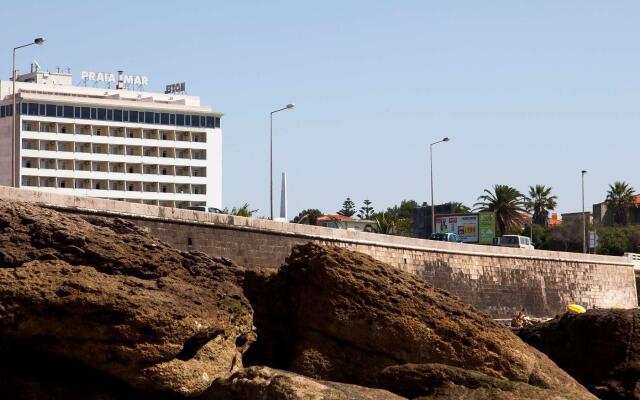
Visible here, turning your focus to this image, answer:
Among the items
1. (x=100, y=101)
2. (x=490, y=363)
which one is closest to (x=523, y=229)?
(x=100, y=101)

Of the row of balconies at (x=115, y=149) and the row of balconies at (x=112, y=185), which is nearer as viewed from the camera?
the row of balconies at (x=112, y=185)

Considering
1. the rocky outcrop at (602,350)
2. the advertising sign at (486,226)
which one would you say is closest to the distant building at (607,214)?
the advertising sign at (486,226)

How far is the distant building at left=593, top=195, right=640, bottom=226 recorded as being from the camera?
4299 inches

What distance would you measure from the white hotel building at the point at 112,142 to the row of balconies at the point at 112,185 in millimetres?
85

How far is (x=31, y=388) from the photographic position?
10.6 metres

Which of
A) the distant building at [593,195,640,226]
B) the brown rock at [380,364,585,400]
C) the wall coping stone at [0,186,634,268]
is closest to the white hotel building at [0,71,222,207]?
the distant building at [593,195,640,226]

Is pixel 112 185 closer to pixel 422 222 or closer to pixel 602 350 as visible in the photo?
pixel 422 222

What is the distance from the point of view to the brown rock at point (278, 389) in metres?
10.1

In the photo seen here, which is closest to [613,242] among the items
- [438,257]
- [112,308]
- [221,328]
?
[438,257]

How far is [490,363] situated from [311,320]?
1982mm

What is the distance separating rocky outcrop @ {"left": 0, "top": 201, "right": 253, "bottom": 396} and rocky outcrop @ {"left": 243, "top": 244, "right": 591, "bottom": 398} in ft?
3.31

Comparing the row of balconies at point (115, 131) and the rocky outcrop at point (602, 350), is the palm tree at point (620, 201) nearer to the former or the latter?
the row of balconies at point (115, 131)

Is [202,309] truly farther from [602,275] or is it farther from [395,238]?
[602,275]

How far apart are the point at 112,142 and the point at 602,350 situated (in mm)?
93597
